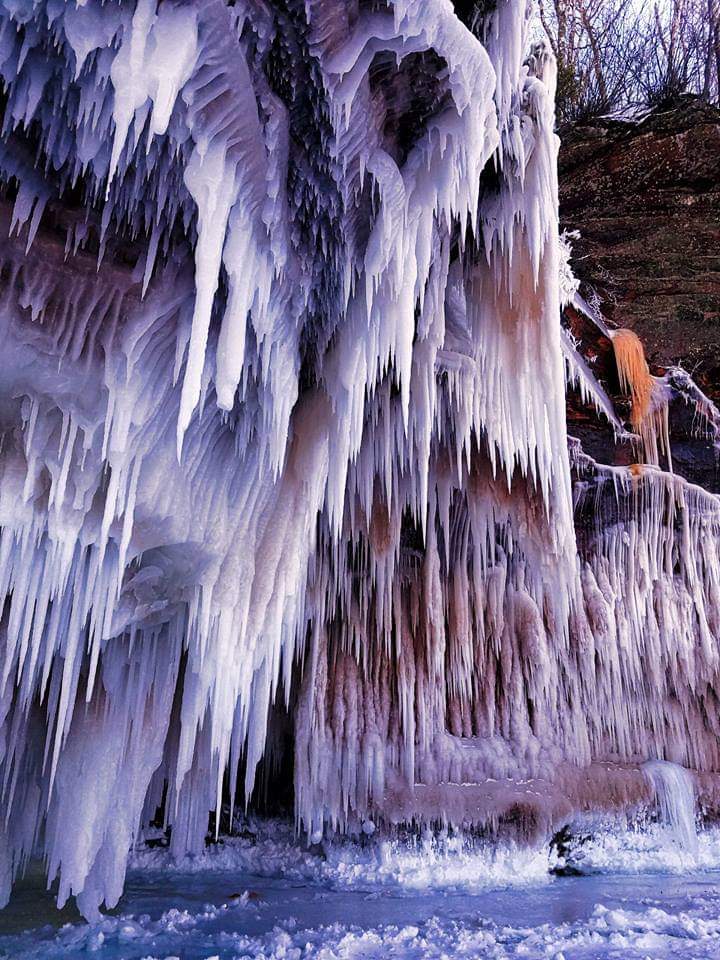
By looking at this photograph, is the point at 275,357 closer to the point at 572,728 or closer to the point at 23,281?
the point at 23,281

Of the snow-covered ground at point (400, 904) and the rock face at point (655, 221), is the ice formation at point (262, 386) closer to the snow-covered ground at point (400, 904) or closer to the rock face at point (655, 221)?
the snow-covered ground at point (400, 904)

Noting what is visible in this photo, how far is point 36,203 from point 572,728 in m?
5.87

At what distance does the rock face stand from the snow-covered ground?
3.84 metres

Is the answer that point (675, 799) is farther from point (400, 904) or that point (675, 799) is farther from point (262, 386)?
point (262, 386)

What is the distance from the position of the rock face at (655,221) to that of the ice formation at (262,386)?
1.73 feet

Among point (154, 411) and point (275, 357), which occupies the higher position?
point (275, 357)

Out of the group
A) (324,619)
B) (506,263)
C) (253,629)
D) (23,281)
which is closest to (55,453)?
(23,281)

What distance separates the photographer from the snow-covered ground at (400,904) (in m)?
3.33

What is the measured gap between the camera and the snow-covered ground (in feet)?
10.9

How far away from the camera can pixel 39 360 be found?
2.40 meters

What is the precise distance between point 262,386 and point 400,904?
396cm

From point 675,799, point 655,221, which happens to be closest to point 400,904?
point 675,799

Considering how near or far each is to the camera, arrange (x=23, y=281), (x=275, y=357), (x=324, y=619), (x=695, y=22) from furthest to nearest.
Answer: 1. (x=324, y=619)
2. (x=695, y=22)
3. (x=275, y=357)
4. (x=23, y=281)

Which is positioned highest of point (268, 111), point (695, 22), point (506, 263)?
point (695, 22)
